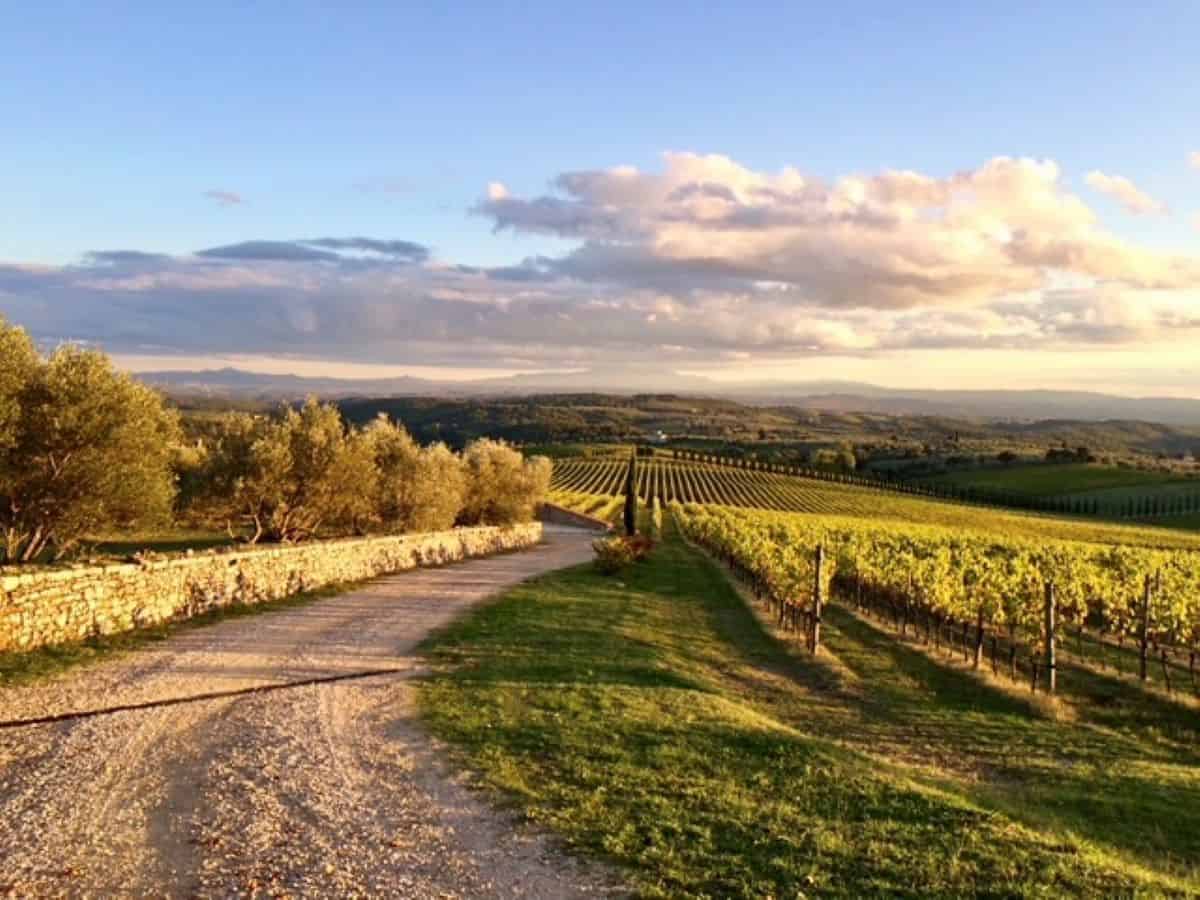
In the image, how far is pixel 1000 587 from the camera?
23.2 metres

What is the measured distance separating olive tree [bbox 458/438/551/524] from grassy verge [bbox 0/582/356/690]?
31454 millimetres

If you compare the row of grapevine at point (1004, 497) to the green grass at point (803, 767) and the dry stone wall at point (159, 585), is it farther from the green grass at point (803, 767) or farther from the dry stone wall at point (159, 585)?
the dry stone wall at point (159, 585)

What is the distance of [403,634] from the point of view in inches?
738

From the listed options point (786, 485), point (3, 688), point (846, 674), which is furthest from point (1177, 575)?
point (786, 485)

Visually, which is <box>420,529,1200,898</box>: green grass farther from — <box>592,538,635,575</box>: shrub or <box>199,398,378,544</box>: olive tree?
<box>199,398,378,544</box>: olive tree

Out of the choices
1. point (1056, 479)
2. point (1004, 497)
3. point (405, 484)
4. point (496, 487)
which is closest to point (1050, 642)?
point (405, 484)

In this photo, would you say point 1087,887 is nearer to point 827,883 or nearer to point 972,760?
point 827,883

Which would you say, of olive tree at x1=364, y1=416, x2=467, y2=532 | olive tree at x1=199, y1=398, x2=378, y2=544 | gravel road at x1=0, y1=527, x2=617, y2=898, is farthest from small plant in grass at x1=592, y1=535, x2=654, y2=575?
gravel road at x1=0, y1=527, x2=617, y2=898

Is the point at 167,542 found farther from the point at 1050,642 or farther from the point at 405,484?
the point at 1050,642

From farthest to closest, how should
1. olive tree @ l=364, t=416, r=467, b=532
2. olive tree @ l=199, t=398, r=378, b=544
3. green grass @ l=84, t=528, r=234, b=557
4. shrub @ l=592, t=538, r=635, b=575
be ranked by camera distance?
1. olive tree @ l=364, t=416, r=467, b=532
2. shrub @ l=592, t=538, r=635, b=575
3. green grass @ l=84, t=528, r=234, b=557
4. olive tree @ l=199, t=398, r=378, b=544

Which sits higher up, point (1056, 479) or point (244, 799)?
point (244, 799)

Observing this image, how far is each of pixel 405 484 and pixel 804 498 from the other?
55.9 m

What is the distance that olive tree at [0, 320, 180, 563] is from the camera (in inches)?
774

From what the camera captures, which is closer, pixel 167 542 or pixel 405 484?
pixel 167 542
